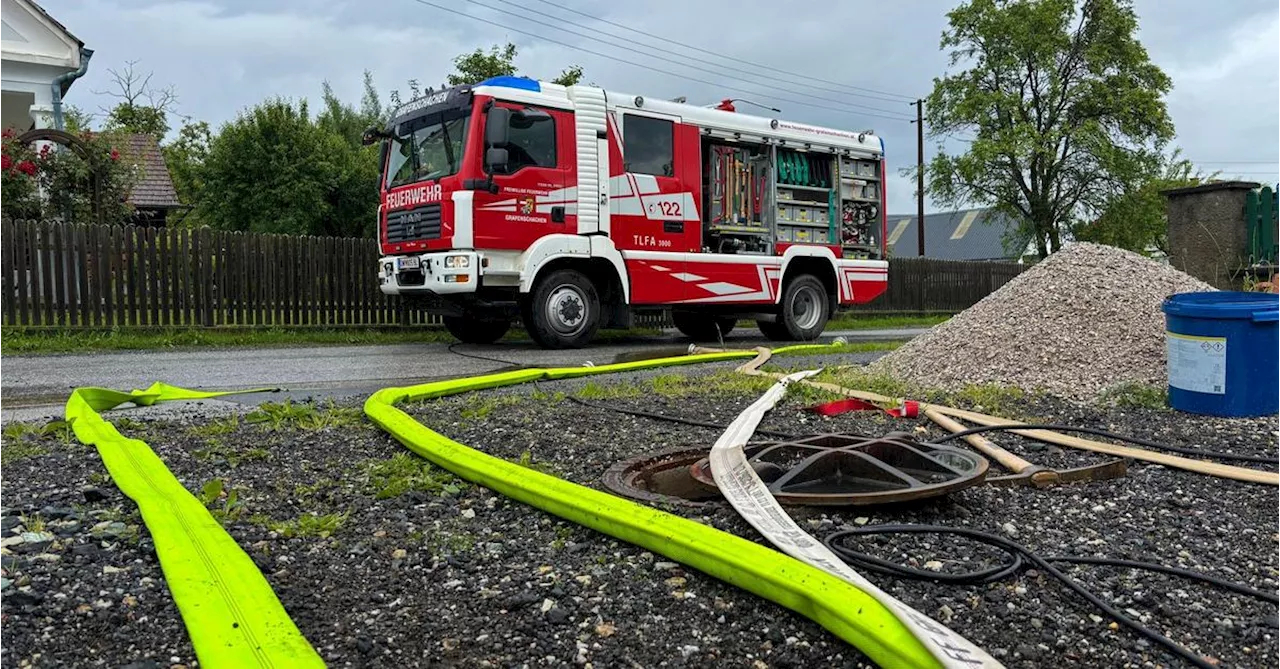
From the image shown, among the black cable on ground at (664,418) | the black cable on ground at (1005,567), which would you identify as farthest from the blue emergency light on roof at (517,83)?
the black cable on ground at (1005,567)

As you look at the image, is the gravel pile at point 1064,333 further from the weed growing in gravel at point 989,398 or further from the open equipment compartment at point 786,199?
the open equipment compartment at point 786,199

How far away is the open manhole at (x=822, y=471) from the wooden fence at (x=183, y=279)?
10.6 meters

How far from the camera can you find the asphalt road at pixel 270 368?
6547 mm

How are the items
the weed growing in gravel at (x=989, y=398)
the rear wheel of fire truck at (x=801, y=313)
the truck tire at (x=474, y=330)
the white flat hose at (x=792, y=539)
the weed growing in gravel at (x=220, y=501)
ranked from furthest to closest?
the rear wheel of fire truck at (x=801, y=313)
the truck tire at (x=474, y=330)
the weed growing in gravel at (x=989, y=398)
the weed growing in gravel at (x=220, y=501)
the white flat hose at (x=792, y=539)

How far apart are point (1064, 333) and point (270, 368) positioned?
6598mm

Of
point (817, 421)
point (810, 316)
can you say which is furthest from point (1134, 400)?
point (810, 316)

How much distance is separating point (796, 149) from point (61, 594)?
1196 centimetres

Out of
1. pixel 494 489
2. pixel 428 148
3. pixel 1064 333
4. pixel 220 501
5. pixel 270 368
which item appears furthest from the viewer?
pixel 428 148

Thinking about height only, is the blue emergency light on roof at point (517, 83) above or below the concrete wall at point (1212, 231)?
above

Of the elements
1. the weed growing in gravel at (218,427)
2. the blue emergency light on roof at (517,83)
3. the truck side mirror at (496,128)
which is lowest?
the weed growing in gravel at (218,427)

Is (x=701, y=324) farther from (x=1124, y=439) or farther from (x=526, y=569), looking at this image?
(x=526, y=569)

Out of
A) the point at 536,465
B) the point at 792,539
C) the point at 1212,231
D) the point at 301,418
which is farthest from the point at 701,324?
the point at 792,539

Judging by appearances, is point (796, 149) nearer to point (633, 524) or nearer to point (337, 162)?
point (633, 524)

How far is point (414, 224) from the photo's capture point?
34.8 feet
